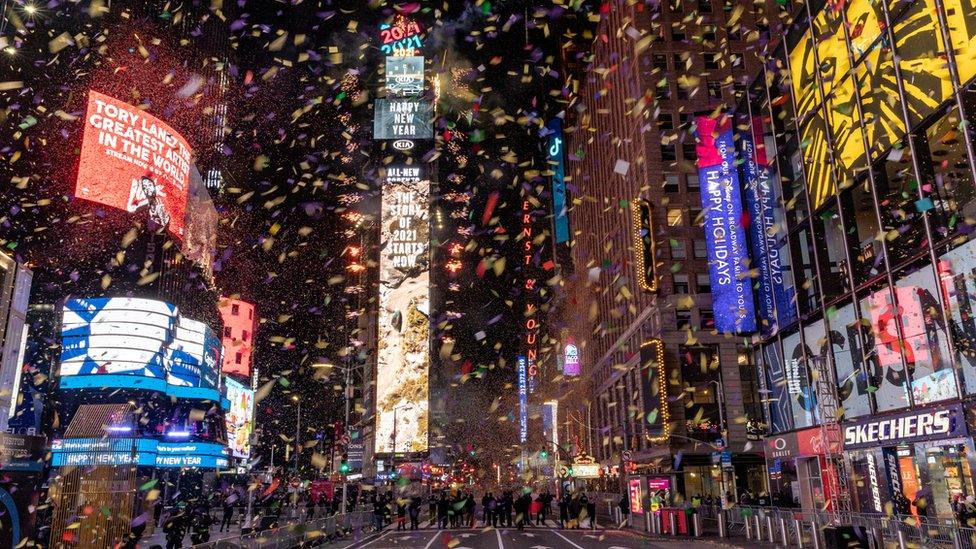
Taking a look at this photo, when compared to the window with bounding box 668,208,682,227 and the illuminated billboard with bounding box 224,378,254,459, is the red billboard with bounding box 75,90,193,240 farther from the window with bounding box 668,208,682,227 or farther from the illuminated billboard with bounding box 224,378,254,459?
the window with bounding box 668,208,682,227

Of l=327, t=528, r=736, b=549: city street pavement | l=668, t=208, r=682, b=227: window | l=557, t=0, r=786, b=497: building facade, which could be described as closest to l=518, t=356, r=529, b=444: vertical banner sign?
l=557, t=0, r=786, b=497: building facade

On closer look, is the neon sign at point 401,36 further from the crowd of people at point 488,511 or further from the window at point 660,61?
the crowd of people at point 488,511

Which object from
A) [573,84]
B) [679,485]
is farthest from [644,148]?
[573,84]

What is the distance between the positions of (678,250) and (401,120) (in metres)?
104

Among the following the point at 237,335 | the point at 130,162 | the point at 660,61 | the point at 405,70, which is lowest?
the point at 237,335

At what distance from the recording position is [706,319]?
50250 mm

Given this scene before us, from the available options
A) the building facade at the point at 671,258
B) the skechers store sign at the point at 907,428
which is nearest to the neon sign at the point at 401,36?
the building facade at the point at 671,258

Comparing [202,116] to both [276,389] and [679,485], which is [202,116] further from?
[679,485]

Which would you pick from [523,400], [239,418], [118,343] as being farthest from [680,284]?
[523,400]

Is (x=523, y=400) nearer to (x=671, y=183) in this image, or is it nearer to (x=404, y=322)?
(x=404, y=322)

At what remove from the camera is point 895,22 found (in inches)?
922

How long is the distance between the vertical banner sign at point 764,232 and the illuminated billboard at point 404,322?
84979 mm

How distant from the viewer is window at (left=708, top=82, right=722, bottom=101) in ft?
175

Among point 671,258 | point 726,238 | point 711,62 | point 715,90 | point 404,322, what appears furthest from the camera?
point 404,322
